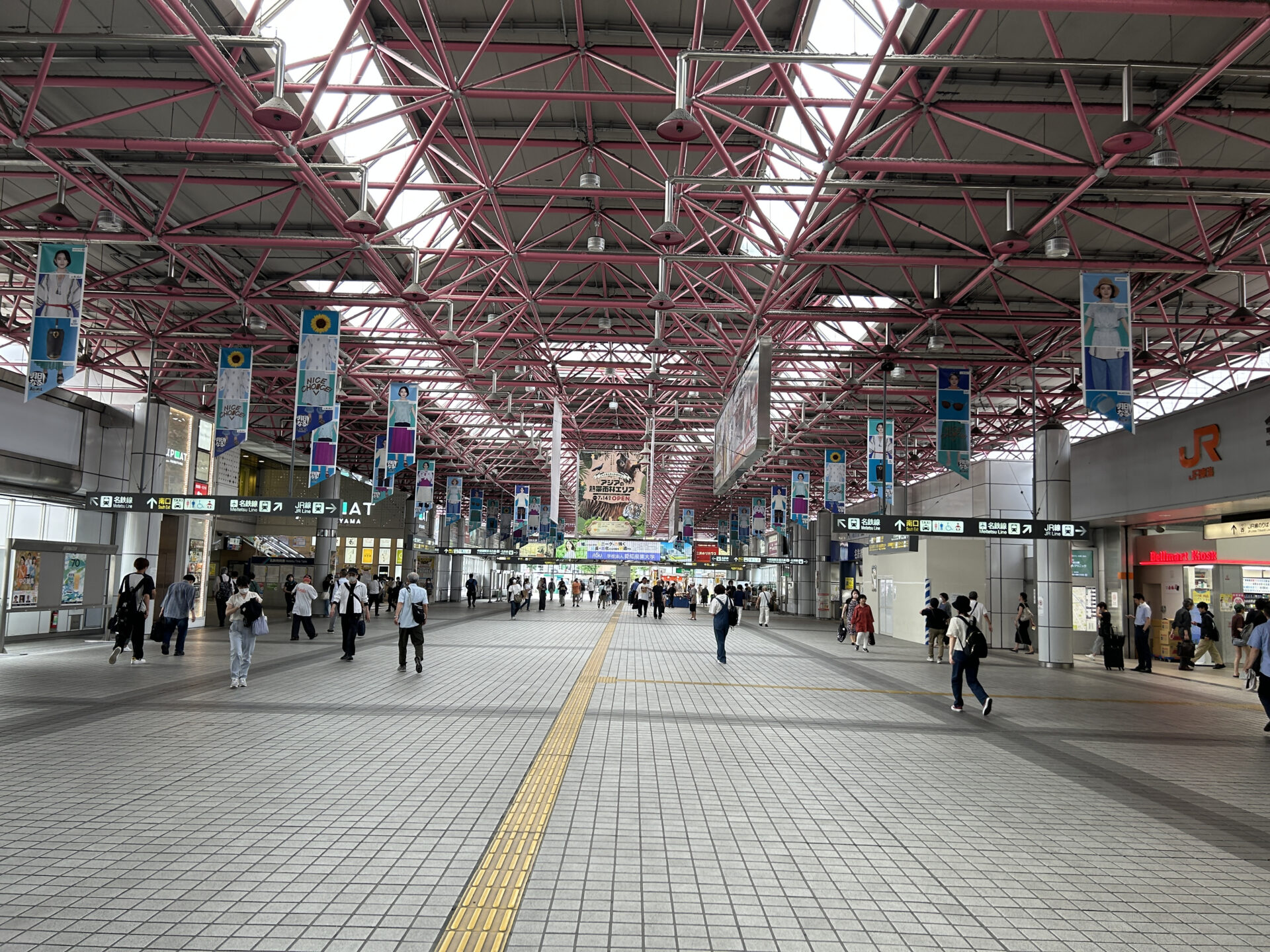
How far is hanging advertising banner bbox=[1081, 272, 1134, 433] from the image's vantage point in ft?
49.4

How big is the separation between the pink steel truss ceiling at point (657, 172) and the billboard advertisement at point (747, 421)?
270cm

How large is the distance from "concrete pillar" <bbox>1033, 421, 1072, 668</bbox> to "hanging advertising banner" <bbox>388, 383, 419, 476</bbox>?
1827 cm

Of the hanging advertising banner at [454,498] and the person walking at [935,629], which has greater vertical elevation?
the hanging advertising banner at [454,498]

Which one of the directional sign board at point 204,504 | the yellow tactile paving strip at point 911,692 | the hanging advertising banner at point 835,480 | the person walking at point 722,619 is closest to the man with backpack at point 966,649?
the yellow tactile paving strip at point 911,692

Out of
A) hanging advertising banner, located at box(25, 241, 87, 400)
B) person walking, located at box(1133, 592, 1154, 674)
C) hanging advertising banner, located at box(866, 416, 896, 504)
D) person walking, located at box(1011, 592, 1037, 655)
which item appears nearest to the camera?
hanging advertising banner, located at box(25, 241, 87, 400)

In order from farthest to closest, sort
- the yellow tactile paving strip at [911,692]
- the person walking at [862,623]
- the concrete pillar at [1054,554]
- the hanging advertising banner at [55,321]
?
the person walking at [862,623], the concrete pillar at [1054,554], the yellow tactile paving strip at [911,692], the hanging advertising banner at [55,321]

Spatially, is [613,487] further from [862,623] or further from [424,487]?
[424,487]

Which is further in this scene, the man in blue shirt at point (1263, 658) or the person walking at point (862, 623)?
the person walking at point (862, 623)

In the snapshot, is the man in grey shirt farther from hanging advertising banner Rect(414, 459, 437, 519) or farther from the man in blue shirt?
the man in blue shirt

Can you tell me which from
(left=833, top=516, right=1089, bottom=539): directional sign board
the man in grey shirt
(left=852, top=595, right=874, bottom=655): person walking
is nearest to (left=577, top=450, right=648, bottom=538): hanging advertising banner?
(left=833, top=516, right=1089, bottom=539): directional sign board

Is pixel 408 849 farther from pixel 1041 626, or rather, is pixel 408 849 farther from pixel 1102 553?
pixel 1102 553

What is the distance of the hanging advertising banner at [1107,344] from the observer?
15.1 meters

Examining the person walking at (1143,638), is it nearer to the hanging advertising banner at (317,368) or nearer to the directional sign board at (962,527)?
the directional sign board at (962,527)

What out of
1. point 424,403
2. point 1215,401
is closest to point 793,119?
point 1215,401
